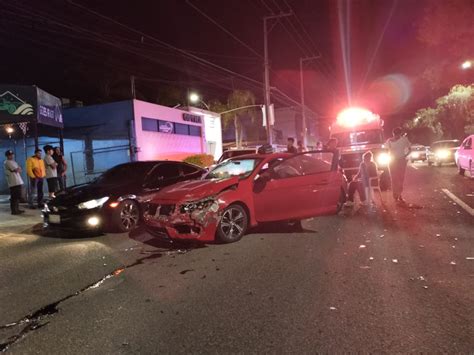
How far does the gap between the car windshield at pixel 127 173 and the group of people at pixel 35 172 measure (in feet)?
8.90

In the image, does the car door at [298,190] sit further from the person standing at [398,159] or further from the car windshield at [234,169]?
the person standing at [398,159]

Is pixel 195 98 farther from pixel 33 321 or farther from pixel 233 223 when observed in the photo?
pixel 33 321

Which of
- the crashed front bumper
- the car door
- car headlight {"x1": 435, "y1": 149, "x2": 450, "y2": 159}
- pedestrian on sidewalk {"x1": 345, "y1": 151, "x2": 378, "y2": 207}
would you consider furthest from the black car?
car headlight {"x1": 435, "y1": 149, "x2": 450, "y2": 159}

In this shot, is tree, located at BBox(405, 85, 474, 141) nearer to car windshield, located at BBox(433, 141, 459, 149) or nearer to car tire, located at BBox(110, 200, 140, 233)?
car windshield, located at BBox(433, 141, 459, 149)

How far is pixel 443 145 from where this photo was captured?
25016 millimetres

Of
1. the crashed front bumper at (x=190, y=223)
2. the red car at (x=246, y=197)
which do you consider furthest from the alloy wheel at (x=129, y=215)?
the crashed front bumper at (x=190, y=223)

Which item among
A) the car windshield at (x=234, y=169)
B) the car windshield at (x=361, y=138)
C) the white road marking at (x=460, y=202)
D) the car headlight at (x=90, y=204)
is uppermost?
the car windshield at (x=361, y=138)

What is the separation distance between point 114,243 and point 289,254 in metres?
3.28

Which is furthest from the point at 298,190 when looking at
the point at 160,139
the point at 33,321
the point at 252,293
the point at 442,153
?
the point at 442,153

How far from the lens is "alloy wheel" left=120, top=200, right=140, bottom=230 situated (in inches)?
333

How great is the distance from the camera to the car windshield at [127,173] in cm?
921

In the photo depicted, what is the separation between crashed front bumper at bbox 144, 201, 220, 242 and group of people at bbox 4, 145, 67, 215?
5.85 metres

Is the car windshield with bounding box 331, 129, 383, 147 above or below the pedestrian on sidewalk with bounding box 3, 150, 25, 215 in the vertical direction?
above

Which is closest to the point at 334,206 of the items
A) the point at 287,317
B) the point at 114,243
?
the point at 114,243
